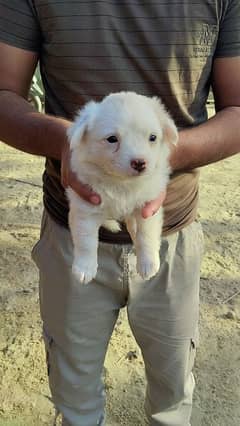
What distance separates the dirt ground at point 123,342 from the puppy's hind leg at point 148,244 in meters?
1.10

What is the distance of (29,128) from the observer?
1472 millimetres

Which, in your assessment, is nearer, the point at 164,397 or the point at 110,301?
the point at 110,301

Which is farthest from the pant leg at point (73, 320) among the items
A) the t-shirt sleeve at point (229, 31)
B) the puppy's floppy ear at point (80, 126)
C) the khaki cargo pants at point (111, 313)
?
the t-shirt sleeve at point (229, 31)

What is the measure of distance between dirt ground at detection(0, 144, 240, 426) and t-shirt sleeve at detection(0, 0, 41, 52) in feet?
4.72

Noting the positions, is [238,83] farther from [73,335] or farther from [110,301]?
[73,335]

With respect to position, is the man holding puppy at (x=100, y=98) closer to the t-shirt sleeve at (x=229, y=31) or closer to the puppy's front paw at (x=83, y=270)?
the t-shirt sleeve at (x=229, y=31)

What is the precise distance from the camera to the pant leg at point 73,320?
165cm

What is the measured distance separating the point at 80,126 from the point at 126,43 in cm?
32

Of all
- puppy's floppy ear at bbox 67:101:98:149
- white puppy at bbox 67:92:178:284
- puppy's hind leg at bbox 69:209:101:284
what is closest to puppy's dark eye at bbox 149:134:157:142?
white puppy at bbox 67:92:178:284

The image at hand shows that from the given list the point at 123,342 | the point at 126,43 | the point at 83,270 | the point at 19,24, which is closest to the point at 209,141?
the point at 126,43

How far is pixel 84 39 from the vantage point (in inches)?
57.3

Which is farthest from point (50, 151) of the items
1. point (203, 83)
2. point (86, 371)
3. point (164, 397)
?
point (164, 397)

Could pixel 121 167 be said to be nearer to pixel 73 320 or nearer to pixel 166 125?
pixel 166 125

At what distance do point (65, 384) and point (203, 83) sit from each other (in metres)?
0.96
